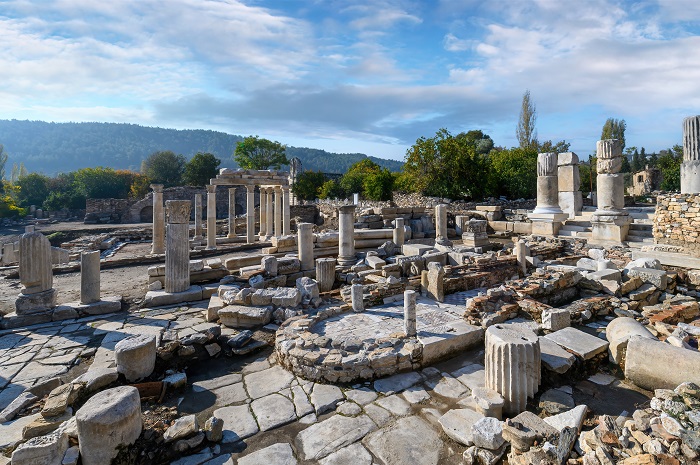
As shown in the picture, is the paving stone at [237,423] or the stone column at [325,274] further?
the stone column at [325,274]

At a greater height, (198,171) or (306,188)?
(198,171)

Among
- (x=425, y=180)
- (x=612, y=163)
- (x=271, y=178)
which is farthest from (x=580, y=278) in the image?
(x=425, y=180)

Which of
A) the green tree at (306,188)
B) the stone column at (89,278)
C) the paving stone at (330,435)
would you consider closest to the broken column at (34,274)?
the stone column at (89,278)

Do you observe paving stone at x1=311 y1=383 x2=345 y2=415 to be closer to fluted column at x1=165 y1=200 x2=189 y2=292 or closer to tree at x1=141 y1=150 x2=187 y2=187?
fluted column at x1=165 y1=200 x2=189 y2=292

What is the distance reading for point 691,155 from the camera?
10617 millimetres

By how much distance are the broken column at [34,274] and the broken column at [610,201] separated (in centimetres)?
1531

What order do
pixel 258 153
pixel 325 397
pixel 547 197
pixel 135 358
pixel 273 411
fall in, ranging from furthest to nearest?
1. pixel 258 153
2. pixel 547 197
3. pixel 135 358
4. pixel 325 397
5. pixel 273 411

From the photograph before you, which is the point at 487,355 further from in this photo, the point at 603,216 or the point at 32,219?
the point at 32,219

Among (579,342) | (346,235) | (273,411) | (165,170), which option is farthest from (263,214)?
(165,170)

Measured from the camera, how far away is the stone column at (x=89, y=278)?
766 cm

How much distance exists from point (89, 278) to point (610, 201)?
1542 cm

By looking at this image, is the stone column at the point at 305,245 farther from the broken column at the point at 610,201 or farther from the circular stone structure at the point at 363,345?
the broken column at the point at 610,201

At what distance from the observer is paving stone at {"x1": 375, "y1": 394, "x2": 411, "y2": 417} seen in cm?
406

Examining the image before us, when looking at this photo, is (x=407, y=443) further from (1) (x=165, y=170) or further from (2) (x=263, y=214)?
(1) (x=165, y=170)
